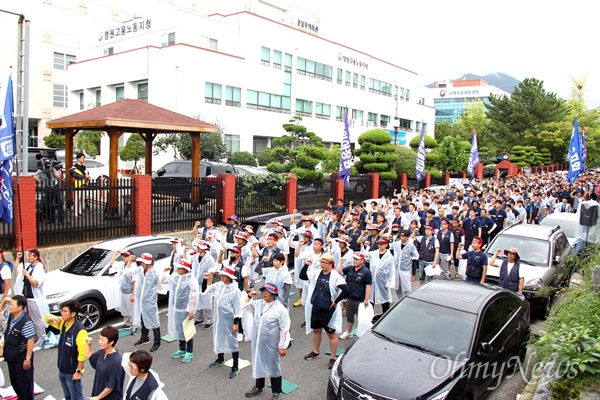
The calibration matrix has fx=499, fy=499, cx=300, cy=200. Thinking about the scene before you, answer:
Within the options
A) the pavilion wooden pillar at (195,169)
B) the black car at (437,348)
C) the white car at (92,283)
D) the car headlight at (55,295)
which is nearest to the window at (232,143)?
the pavilion wooden pillar at (195,169)

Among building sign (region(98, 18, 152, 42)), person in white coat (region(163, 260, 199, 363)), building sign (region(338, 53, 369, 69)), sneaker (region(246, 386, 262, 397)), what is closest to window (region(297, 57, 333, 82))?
building sign (region(338, 53, 369, 69))

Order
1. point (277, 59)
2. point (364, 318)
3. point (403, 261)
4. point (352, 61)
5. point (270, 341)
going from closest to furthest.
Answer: point (270, 341) → point (364, 318) → point (403, 261) → point (277, 59) → point (352, 61)

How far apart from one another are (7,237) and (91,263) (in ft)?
11.0

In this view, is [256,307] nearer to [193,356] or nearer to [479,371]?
[193,356]

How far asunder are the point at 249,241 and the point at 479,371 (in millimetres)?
6012

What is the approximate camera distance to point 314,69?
41.2 metres

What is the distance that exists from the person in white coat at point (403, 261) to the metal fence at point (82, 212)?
302 inches

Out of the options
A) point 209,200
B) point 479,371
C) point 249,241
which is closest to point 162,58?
point 209,200

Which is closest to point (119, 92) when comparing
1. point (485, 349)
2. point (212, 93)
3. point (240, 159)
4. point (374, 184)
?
point (212, 93)

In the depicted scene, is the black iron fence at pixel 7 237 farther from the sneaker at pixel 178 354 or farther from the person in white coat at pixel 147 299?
the sneaker at pixel 178 354

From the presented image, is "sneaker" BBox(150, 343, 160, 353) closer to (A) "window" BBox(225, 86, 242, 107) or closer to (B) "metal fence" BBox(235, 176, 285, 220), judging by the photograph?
(B) "metal fence" BBox(235, 176, 285, 220)

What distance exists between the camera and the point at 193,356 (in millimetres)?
7887

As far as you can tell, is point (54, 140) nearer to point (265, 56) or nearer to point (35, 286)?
point (265, 56)

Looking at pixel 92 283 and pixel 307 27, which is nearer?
pixel 92 283
